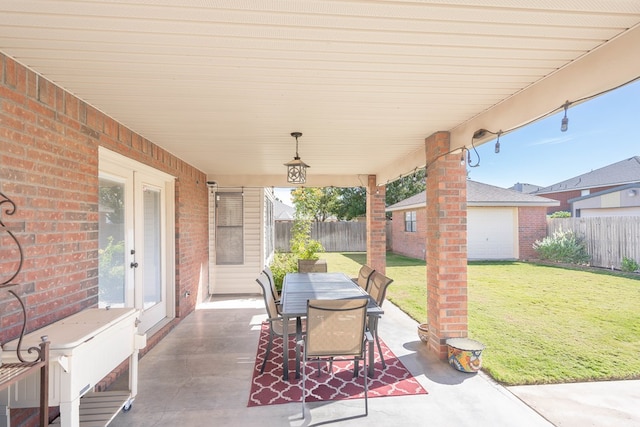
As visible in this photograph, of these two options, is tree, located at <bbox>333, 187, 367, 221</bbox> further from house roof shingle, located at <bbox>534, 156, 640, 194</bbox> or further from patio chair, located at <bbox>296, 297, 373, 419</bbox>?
patio chair, located at <bbox>296, 297, 373, 419</bbox>

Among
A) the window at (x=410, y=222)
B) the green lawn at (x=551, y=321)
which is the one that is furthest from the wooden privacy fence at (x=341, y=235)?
the green lawn at (x=551, y=321)

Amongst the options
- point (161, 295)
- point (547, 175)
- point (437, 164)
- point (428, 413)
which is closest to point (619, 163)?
point (547, 175)

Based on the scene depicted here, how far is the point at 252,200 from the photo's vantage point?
7.43 metres

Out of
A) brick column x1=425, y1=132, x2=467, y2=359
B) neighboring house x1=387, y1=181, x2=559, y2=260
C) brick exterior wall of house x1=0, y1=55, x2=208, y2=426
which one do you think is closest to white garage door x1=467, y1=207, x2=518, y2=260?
neighboring house x1=387, y1=181, x2=559, y2=260

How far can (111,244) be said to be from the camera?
3.52 meters

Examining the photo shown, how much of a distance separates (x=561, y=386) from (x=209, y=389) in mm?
3363

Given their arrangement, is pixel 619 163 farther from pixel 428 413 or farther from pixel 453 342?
pixel 428 413

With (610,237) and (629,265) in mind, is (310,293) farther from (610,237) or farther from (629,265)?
(610,237)

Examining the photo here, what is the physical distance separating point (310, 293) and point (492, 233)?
10035 mm

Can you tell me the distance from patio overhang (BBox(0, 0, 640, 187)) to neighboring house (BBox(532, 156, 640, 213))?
17082 mm

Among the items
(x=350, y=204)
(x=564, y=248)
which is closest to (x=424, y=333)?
(x=564, y=248)

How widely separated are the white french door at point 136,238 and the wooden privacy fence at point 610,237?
11001mm

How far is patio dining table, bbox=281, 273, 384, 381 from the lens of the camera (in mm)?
3213

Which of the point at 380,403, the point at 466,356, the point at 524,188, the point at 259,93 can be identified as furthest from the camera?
the point at 524,188
